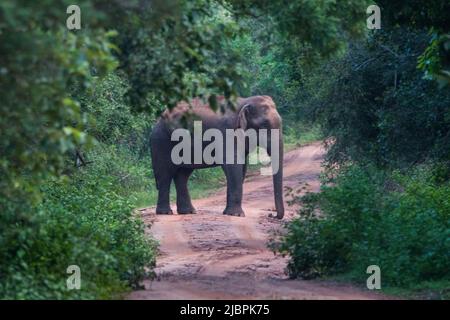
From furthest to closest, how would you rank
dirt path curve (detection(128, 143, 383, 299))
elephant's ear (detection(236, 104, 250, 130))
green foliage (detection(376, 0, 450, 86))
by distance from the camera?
elephant's ear (detection(236, 104, 250, 130)) < green foliage (detection(376, 0, 450, 86)) < dirt path curve (detection(128, 143, 383, 299))

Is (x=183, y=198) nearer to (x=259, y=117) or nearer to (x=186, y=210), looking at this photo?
(x=186, y=210)

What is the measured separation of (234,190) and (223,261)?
6240mm

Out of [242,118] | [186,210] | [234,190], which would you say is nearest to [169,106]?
[234,190]

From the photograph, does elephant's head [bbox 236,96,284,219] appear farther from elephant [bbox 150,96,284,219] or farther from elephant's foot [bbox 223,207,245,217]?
elephant's foot [bbox 223,207,245,217]

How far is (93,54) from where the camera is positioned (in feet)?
26.7

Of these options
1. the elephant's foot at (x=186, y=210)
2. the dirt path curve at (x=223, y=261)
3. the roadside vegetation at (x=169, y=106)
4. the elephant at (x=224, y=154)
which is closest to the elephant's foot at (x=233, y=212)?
the elephant at (x=224, y=154)

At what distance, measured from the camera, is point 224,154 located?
73.5 ft

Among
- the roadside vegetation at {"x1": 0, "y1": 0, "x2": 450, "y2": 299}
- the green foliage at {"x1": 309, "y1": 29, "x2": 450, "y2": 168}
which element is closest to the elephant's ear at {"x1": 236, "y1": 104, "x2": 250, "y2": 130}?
the green foliage at {"x1": 309, "y1": 29, "x2": 450, "y2": 168}

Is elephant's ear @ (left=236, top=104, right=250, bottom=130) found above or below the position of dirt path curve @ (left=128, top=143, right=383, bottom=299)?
above

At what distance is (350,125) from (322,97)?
2.83 ft

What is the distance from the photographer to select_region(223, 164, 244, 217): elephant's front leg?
21.7 metres

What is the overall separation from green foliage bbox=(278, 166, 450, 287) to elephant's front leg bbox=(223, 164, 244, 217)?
750 centimetres

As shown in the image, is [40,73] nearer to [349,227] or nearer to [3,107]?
[3,107]

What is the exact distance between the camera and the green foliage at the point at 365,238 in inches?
487
